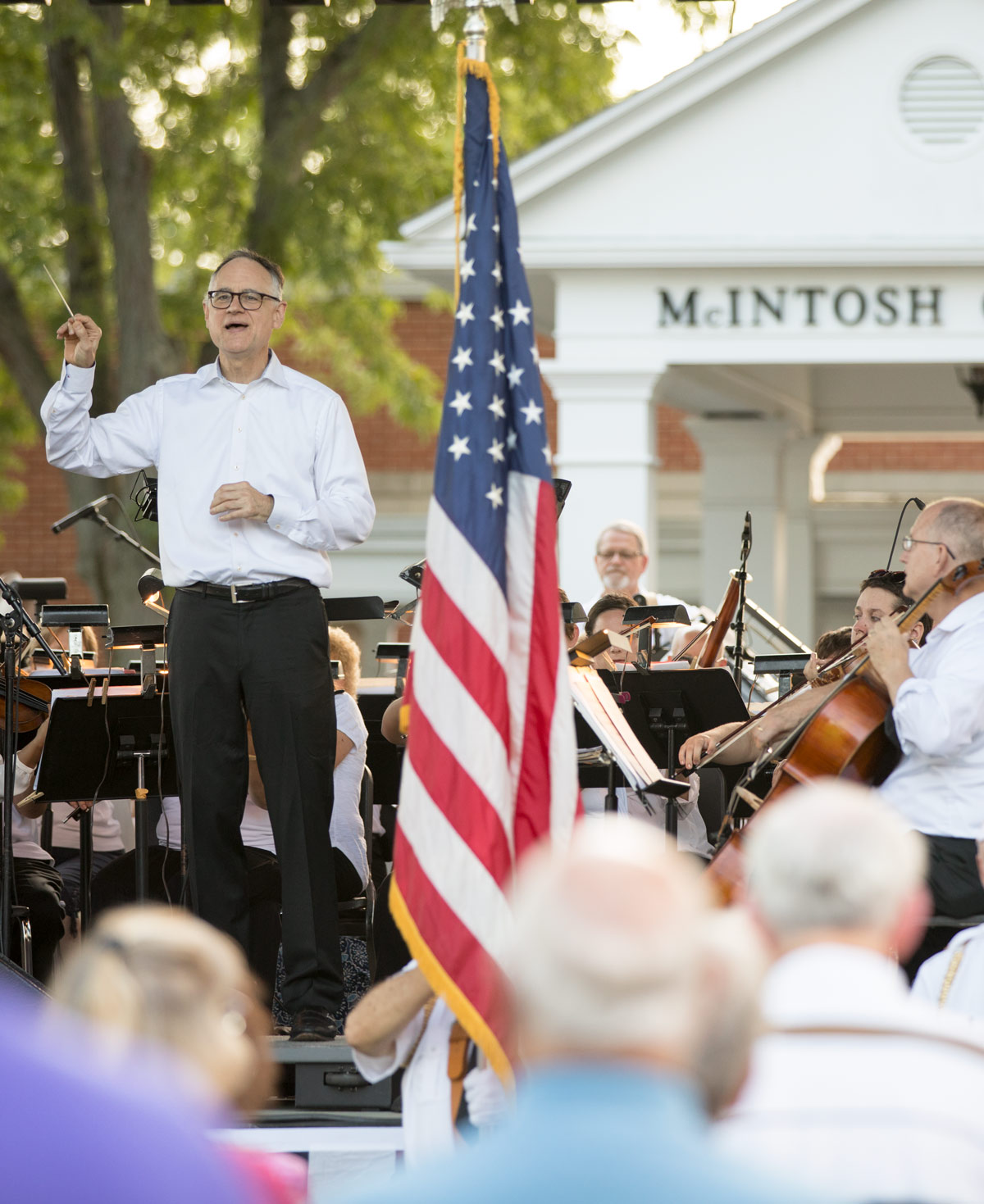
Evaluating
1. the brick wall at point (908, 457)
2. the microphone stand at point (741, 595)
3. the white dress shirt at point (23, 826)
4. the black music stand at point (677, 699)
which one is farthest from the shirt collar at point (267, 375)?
the brick wall at point (908, 457)

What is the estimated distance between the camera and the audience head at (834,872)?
2441 millimetres

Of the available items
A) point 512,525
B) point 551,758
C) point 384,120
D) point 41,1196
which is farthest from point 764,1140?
point 384,120

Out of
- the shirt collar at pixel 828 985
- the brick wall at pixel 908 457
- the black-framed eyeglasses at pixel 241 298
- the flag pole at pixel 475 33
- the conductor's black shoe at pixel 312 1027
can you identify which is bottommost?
the conductor's black shoe at pixel 312 1027

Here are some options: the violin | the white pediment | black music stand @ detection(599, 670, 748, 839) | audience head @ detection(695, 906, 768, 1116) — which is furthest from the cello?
the white pediment

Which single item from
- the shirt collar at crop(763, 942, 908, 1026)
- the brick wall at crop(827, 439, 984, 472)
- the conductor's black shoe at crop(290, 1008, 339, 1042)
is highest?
the brick wall at crop(827, 439, 984, 472)

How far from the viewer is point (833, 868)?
8.05 feet

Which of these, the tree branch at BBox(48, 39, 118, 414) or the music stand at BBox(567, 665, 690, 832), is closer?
the music stand at BBox(567, 665, 690, 832)

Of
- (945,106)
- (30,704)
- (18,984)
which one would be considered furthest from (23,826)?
(945,106)

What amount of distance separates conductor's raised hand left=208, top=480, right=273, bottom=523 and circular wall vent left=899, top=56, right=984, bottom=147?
7.57m

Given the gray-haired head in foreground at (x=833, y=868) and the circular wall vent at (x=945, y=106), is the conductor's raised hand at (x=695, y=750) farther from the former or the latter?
the circular wall vent at (x=945, y=106)

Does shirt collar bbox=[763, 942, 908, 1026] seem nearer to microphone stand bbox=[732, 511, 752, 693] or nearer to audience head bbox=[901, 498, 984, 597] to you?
audience head bbox=[901, 498, 984, 597]

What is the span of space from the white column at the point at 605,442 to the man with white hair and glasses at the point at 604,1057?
30.4 feet

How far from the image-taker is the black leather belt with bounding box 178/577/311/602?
4969 millimetres

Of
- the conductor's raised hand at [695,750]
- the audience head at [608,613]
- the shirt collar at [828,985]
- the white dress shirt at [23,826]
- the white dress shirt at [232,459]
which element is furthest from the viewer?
the audience head at [608,613]
